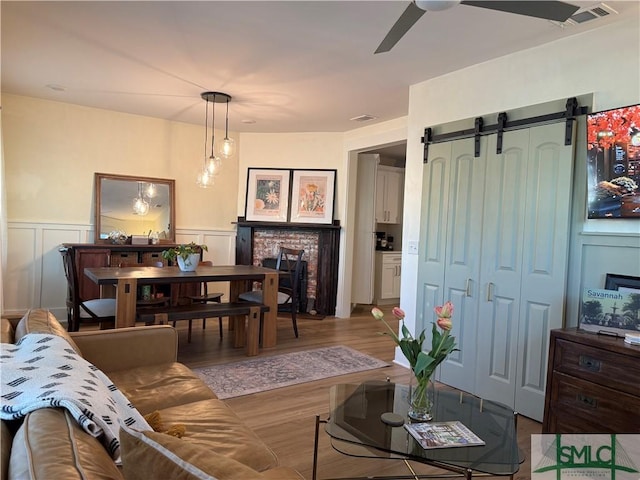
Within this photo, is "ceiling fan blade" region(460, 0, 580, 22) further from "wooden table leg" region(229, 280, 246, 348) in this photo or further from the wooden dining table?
"wooden table leg" region(229, 280, 246, 348)

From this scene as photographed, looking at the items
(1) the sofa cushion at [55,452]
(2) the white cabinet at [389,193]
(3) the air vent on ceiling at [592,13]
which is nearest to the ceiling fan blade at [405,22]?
(3) the air vent on ceiling at [592,13]

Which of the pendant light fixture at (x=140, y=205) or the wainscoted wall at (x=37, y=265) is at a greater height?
the pendant light fixture at (x=140, y=205)

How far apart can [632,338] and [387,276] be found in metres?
5.19

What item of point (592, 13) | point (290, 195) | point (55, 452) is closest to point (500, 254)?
point (592, 13)

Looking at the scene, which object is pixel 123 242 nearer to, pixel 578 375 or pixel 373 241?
pixel 373 241

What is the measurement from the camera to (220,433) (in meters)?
1.69

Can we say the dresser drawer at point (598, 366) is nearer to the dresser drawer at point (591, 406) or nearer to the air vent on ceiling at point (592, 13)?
the dresser drawer at point (591, 406)

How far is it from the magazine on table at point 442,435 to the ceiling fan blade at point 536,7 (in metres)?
1.93

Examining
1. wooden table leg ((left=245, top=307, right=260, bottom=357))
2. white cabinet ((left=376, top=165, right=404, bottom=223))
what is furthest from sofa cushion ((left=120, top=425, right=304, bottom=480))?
white cabinet ((left=376, top=165, right=404, bottom=223))

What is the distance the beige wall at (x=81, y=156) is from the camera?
197 inches

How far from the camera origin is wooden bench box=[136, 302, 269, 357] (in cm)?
387

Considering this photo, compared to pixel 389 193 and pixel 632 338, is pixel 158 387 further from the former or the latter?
pixel 389 193

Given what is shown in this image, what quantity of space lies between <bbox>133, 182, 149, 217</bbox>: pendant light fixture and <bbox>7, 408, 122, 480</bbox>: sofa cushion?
5.02 meters

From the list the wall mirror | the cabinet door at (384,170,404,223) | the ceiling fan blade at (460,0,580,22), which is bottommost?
the wall mirror
